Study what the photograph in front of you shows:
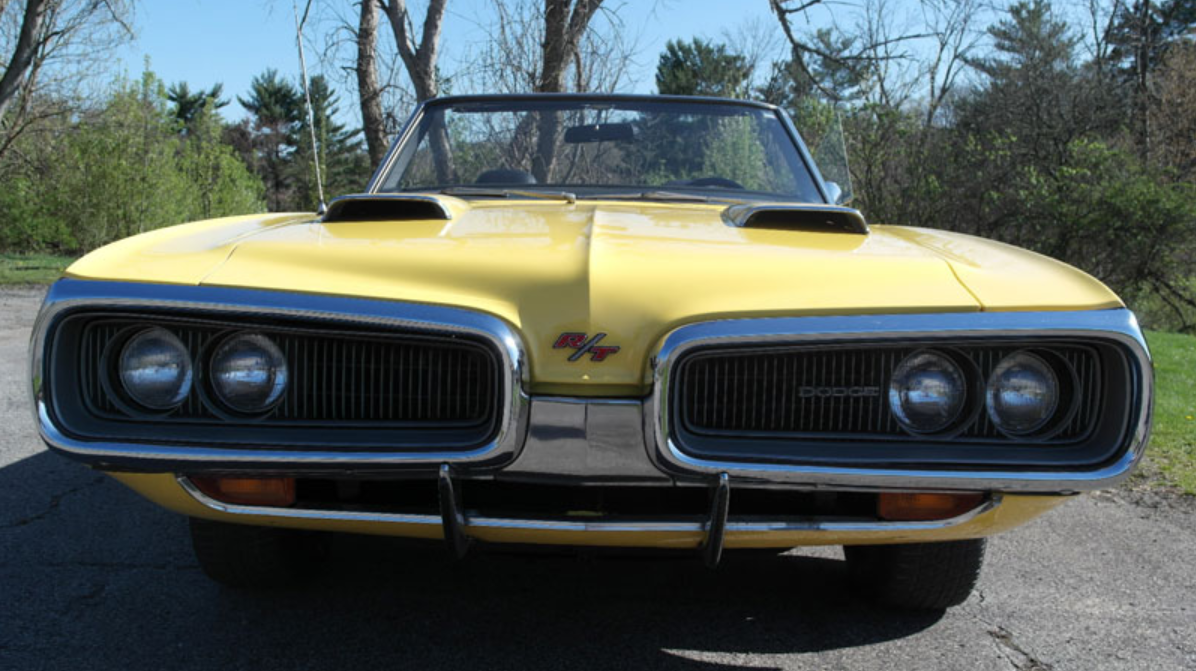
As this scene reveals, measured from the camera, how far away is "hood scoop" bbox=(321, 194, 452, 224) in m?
2.48

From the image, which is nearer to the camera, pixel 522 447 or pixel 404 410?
pixel 522 447

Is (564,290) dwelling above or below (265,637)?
above

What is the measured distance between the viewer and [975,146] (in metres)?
15.5

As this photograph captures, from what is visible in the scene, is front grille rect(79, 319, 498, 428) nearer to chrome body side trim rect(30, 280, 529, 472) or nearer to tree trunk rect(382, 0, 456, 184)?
chrome body side trim rect(30, 280, 529, 472)

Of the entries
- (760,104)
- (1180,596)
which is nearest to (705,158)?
(760,104)

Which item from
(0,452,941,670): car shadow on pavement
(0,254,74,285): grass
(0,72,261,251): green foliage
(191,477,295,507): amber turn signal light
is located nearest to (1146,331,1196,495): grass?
(0,452,941,670): car shadow on pavement

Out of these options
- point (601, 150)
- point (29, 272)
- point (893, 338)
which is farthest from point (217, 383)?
point (29, 272)

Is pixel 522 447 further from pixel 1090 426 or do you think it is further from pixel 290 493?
pixel 1090 426

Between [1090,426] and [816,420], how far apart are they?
1.76 ft

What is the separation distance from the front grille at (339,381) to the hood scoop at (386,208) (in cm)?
63

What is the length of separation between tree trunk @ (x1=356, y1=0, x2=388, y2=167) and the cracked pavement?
803cm

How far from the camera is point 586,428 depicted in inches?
70.6

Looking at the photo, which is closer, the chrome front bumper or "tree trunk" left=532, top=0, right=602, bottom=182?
the chrome front bumper

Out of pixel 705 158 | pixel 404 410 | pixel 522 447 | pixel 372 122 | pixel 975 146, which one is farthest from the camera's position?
pixel 975 146
